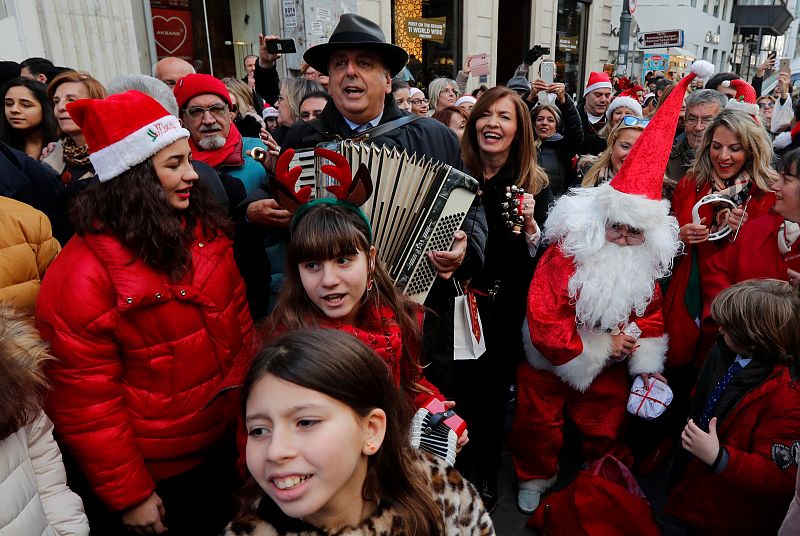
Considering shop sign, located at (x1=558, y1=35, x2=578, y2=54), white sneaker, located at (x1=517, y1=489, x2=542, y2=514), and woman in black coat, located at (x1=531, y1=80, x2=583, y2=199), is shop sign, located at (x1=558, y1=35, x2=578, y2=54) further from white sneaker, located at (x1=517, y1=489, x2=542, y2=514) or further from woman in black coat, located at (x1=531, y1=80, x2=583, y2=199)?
white sneaker, located at (x1=517, y1=489, x2=542, y2=514)

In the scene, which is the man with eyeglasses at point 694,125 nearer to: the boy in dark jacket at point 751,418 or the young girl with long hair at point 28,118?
the boy in dark jacket at point 751,418

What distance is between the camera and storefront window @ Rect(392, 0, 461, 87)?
11898 mm

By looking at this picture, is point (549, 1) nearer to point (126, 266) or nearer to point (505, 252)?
point (505, 252)

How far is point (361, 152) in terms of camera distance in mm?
2084

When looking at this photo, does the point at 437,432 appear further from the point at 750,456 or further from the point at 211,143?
the point at 211,143

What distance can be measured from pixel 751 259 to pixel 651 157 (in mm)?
772

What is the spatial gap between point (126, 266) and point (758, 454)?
8.38 feet

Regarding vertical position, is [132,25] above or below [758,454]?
above

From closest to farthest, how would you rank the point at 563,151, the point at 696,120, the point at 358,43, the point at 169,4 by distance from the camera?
the point at 358,43 < the point at 696,120 < the point at 563,151 < the point at 169,4

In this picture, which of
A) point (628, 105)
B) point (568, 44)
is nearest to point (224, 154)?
point (628, 105)

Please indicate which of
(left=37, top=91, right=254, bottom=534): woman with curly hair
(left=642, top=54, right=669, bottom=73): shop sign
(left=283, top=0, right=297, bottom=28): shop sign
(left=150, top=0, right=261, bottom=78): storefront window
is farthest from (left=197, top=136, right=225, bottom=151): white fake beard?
(left=642, top=54, right=669, bottom=73): shop sign

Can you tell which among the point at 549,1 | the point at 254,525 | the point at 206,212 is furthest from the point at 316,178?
the point at 549,1

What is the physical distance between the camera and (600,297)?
2682 millimetres

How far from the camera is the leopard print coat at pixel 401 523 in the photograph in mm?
1321
